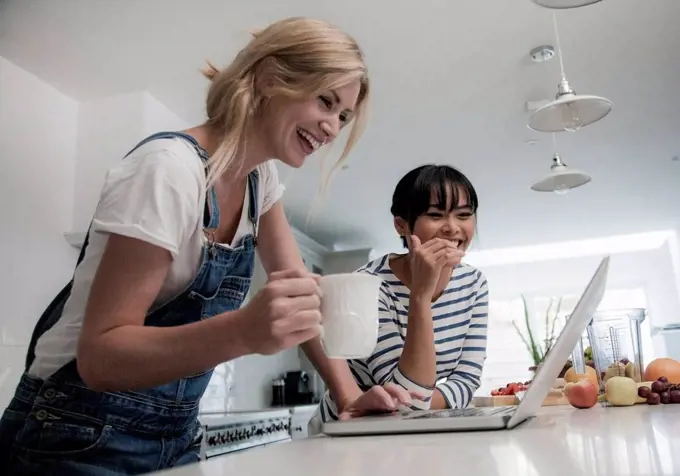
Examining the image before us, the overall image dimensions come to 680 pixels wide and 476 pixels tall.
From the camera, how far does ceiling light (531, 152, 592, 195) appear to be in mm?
2947

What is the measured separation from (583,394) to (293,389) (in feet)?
14.3

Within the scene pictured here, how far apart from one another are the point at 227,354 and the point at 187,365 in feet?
0.14

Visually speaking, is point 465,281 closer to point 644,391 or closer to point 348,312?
point 644,391

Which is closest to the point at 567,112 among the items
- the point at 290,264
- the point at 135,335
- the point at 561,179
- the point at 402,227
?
the point at 561,179

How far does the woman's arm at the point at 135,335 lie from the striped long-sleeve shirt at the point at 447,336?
0.54 m

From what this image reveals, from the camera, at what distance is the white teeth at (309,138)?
873 mm

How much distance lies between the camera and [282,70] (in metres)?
0.84

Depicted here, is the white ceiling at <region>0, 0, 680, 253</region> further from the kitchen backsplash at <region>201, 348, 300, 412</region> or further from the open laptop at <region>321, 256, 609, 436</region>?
the open laptop at <region>321, 256, 609, 436</region>

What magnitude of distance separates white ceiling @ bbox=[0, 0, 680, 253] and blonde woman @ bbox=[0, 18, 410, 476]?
1.67m

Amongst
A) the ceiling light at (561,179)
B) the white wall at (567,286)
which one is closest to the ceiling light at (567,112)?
the ceiling light at (561,179)

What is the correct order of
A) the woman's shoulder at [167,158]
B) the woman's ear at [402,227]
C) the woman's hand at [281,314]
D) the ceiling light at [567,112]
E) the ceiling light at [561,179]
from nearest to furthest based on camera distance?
the woman's hand at [281,314]
the woman's shoulder at [167,158]
the woman's ear at [402,227]
the ceiling light at [567,112]
the ceiling light at [561,179]

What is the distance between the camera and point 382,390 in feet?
2.82

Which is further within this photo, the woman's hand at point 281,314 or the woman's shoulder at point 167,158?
the woman's shoulder at point 167,158

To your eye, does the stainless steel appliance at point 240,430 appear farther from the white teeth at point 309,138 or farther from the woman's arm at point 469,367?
the white teeth at point 309,138
